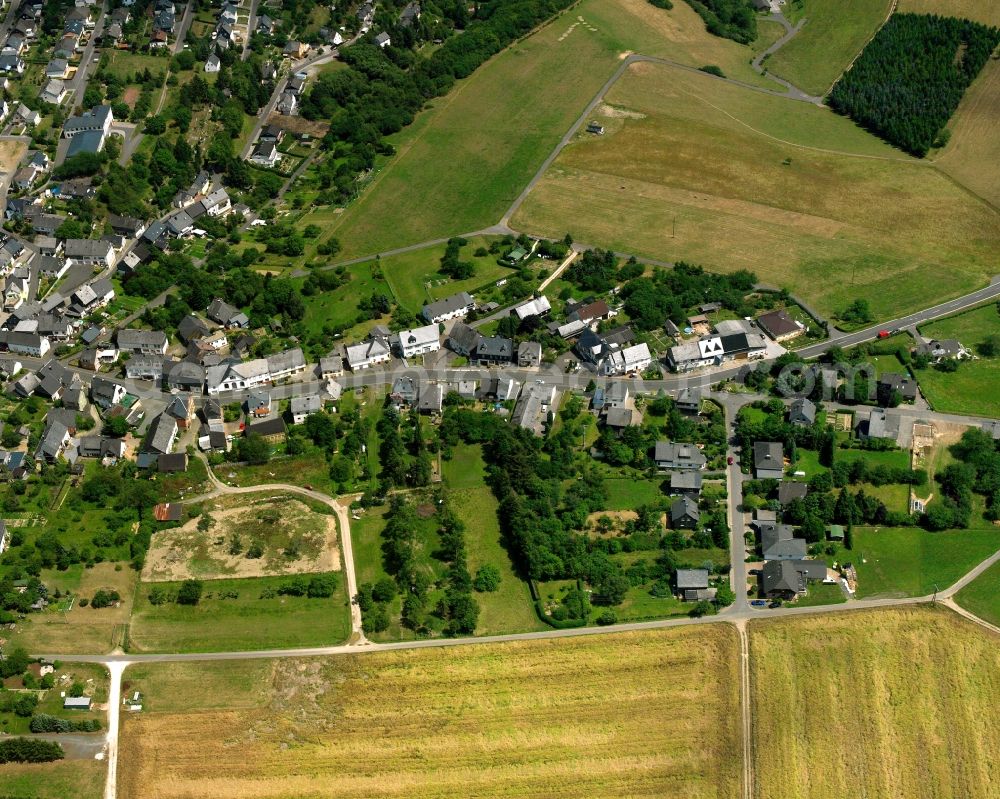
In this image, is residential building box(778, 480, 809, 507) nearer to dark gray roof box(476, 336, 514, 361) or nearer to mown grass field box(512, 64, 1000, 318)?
mown grass field box(512, 64, 1000, 318)

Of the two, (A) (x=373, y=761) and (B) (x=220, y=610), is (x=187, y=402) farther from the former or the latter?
(A) (x=373, y=761)

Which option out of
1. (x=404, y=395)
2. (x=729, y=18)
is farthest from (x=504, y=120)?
(x=404, y=395)

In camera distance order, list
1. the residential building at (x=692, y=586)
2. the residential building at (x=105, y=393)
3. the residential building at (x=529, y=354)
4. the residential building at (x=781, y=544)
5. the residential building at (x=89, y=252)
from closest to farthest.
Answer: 1. the residential building at (x=692, y=586)
2. the residential building at (x=781, y=544)
3. the residential building at (x=105, y=393)
4. the residential building at (x=529, y=354)
5. the residential building at (x=89, y=252)

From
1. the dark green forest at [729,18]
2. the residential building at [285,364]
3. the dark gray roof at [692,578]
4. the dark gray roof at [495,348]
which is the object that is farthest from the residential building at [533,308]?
the dark green forest at [729,18]

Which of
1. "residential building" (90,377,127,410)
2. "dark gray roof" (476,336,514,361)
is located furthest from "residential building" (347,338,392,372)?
"residential building" (90,377,127,410)

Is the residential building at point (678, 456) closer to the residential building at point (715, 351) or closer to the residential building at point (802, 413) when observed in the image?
the residential building at point (802, 413)

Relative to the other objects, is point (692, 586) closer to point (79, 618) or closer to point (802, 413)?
point (802, 413)
